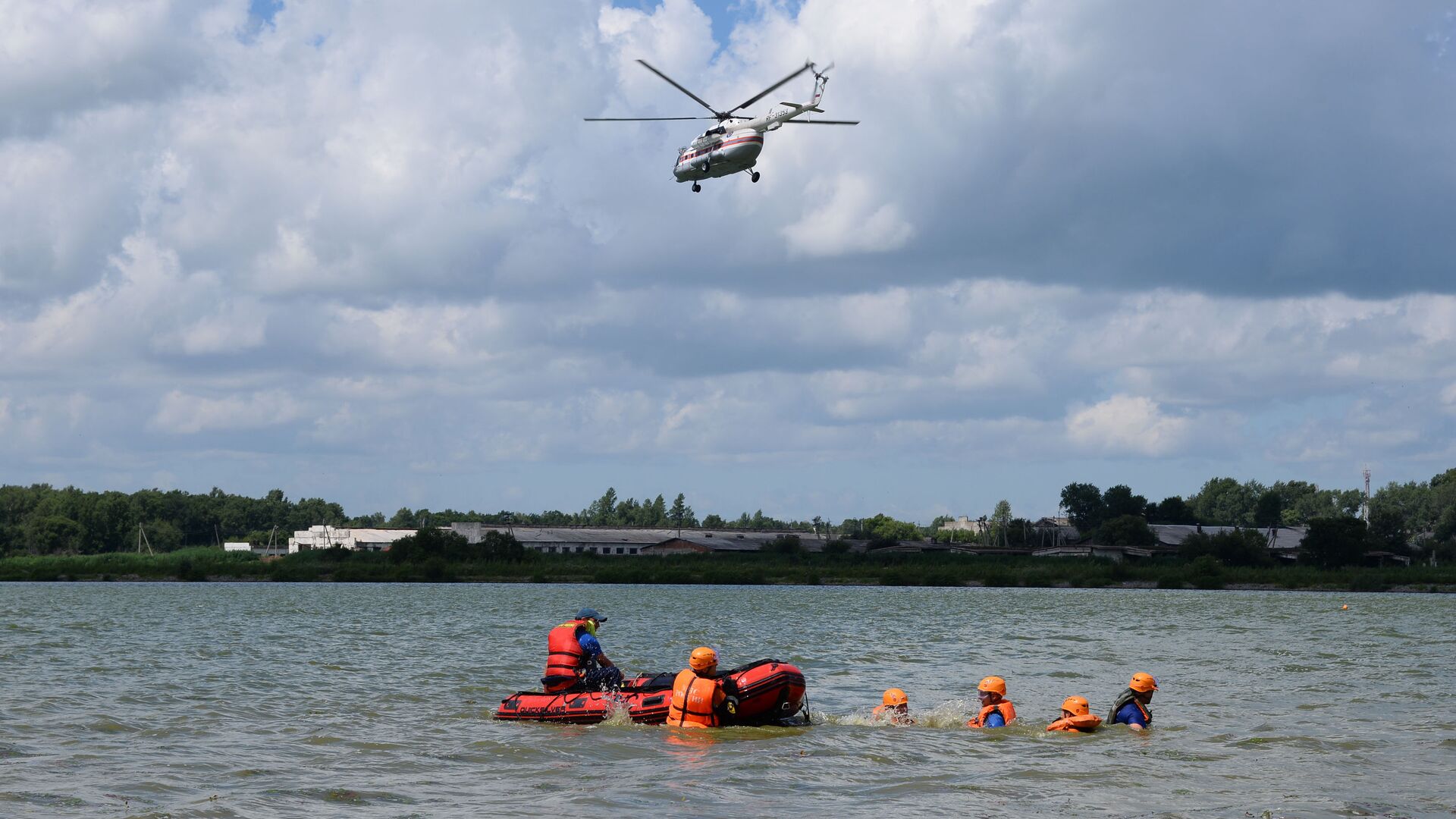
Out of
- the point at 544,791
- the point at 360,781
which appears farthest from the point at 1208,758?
the point at 360,781

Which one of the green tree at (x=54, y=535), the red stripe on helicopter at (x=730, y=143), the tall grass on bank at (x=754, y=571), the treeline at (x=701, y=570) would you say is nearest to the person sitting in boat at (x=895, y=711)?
the red stripe on helicopter at (x=730, y=143)

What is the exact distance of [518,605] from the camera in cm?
8650

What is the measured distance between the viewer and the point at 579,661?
2759cm

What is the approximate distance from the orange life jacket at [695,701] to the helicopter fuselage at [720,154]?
100 feet

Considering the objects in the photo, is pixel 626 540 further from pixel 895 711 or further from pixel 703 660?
pixel 703 660

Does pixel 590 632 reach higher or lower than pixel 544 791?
higher

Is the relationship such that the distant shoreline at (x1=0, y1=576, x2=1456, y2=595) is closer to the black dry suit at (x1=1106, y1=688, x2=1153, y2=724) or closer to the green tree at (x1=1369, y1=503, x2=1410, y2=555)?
the green tree at (x1=1369, y1=503, x2=1410, y2=555)

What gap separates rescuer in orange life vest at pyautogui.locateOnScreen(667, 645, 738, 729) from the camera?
25562 millimetres

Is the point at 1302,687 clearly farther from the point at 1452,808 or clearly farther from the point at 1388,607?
the point at 1388,607

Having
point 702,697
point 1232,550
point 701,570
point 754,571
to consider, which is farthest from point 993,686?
point 1232,550

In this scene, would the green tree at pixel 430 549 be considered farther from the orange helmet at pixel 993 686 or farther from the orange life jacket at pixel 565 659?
the orange helmet at pixel 993 686

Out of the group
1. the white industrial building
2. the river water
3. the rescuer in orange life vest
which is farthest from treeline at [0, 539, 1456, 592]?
the rescuer in orange life vest

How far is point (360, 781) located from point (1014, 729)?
12.7 metres

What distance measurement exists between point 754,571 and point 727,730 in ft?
361
